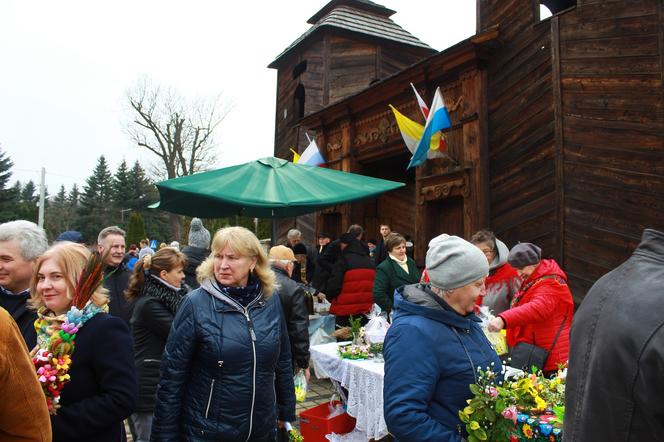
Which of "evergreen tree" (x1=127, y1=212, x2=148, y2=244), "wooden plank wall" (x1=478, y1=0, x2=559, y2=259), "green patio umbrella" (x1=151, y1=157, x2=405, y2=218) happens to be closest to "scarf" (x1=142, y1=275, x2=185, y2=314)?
"green patio umbrella" (x1=151, y1=157, x2=405, y2=218)

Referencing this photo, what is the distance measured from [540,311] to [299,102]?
13871mm

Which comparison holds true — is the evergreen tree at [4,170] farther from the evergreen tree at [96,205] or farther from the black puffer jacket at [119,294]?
the black puffer jacket at [119,294]

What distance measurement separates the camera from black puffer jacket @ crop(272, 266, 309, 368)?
14.2 feet

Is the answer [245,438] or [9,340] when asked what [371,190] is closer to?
[245,438]

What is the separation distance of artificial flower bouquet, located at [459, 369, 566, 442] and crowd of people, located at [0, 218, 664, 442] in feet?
0.28

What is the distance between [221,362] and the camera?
8.80 ft

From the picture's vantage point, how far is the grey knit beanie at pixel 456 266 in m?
2.26

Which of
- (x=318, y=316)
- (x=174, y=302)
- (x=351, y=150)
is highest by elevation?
(x=351, y=150)

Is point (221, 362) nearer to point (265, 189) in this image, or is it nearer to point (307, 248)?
point (265, 189)

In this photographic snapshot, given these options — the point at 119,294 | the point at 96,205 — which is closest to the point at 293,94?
the point at 119,294

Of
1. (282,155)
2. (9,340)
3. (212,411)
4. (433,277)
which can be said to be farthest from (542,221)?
(282,155)

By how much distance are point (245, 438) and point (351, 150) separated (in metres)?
10.5

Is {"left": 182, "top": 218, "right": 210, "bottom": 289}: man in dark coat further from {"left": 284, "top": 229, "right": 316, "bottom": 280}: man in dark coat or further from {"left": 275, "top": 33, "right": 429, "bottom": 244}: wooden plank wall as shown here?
{"left": 275, "top": 33, "right": 429, "bottom": 244}: wooden plank wall

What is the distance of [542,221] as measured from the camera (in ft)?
24.0
